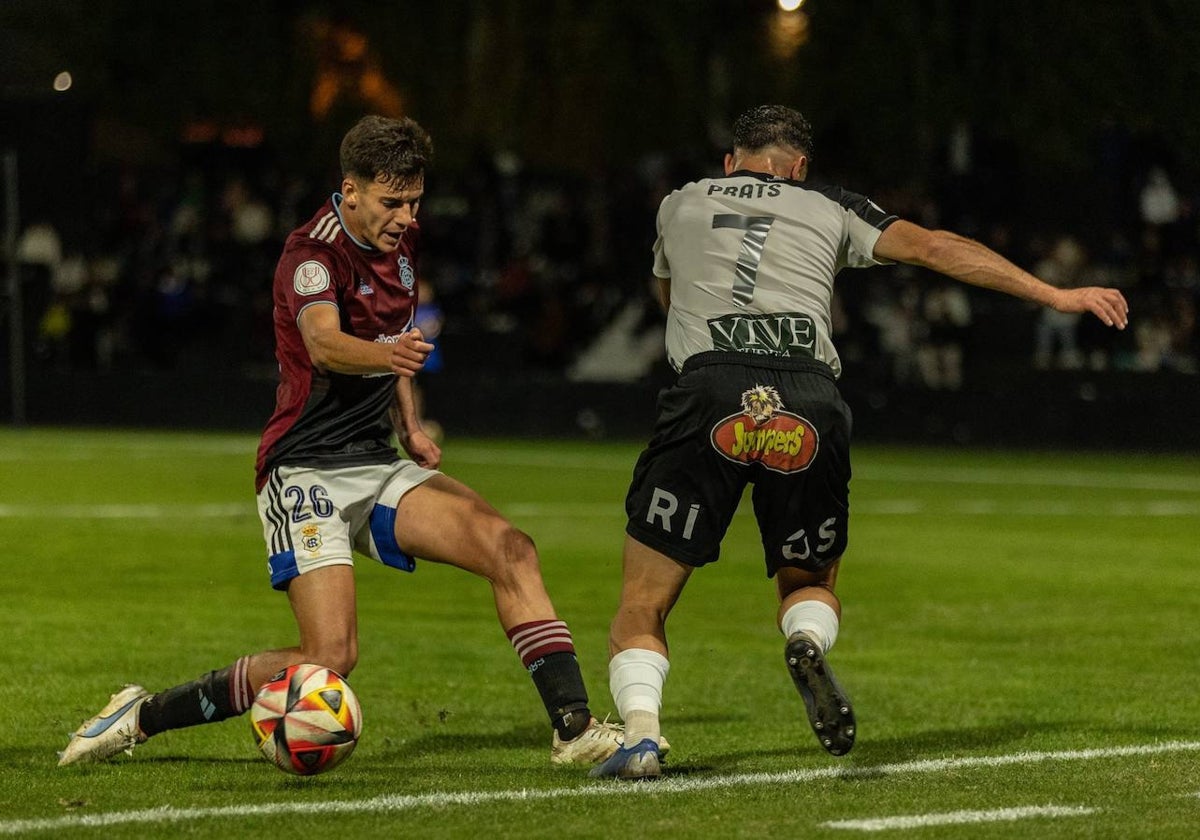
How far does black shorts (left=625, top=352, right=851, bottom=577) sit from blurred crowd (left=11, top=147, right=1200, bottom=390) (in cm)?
1965

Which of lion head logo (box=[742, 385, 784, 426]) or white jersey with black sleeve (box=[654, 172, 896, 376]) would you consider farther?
white jersey with black sleeve (box=[654, 172, 896, 376])

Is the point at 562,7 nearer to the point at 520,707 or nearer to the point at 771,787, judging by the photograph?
the point at 520,707

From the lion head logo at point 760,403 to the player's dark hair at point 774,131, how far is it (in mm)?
926

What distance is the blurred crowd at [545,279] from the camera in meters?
27.1

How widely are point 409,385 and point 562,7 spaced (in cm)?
2592

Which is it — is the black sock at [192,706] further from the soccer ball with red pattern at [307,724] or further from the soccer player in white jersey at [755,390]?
the soccer player in white jersey at [755,390]

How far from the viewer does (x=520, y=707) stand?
29.8 ft

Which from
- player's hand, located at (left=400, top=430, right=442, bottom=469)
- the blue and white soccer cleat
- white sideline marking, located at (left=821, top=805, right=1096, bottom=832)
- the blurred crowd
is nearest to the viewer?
white sideline marking, located at (left=821, top=805, right=1096, bottom=832)

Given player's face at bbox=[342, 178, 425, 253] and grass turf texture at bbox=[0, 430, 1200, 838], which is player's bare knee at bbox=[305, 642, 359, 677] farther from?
player's face at bbox=[342, 178, 425, 253]

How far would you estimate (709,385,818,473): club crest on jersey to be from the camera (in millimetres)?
6859

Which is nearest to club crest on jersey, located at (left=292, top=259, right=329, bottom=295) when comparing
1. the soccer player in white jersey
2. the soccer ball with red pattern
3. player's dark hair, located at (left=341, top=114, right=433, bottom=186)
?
player's dark hair, located at (left=341, top=114, right=433, bottom=186)

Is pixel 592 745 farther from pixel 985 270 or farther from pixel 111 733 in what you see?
pixel 985 270

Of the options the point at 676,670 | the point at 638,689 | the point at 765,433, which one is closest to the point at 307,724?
the point at 638,689

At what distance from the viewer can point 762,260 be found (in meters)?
7.03
